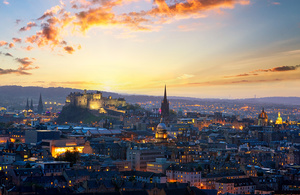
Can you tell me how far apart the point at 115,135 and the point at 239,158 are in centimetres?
5557

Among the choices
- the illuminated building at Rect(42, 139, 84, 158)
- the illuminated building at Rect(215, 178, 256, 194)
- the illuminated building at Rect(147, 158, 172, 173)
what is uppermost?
the illuminated building at Rect(42, 139, 84, 158)

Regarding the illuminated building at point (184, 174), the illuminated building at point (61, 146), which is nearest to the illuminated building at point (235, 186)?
the illuminated building at point (184, 174)

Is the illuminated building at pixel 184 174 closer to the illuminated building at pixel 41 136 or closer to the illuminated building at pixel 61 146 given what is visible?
the illuminated building at pixel 61 146

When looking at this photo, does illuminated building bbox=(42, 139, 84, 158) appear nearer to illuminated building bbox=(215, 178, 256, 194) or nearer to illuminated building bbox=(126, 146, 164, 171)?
illuminated building bbox=(126, 146, 164, 171)

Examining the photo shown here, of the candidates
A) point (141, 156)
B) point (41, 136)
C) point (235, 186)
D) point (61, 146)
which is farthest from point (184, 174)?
point (41, 136)

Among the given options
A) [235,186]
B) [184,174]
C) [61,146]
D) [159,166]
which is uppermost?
[61,146]

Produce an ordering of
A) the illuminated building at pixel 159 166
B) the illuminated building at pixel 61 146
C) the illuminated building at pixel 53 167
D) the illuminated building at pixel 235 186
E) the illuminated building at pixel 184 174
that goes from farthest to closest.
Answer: the illuminated building at pixel 61 146
the illuminated building at pixel 159 166
the illuminated building at pixel 184 174
the illuminated building at pixel 53 167
the illuminated building at pixel 235 186

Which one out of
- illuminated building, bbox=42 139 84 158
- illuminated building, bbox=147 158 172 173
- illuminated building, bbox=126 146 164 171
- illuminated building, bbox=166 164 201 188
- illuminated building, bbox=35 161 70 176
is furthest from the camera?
illuminated building, bbox=42 139 84 158

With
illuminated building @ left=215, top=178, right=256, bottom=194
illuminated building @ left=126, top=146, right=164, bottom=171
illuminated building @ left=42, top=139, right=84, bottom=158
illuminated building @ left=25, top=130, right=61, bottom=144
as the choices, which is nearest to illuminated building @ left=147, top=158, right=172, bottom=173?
illuminated building @ left=126, top=146, right=164, bottom=171

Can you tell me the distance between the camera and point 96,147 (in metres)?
128

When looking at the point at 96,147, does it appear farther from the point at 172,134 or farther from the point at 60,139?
the point at 172,134

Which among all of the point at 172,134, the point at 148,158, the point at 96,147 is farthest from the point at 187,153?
the point at 172,134

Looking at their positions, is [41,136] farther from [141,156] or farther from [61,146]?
[141,156]

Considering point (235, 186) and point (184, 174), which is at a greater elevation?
point (184, 174)
